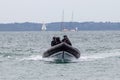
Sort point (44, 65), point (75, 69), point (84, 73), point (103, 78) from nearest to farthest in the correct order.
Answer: point (103, 78) < point (84, 73) < point (75, 69) < point (44, 65)

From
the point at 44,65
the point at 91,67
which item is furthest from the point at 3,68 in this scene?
the point at 91,67

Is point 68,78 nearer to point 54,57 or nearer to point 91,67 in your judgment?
point 91,67

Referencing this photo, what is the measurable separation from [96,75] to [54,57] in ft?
25.6

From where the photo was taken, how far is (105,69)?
3003 centimetres

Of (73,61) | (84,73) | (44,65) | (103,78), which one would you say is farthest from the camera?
(73,61)

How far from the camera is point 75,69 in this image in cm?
3002

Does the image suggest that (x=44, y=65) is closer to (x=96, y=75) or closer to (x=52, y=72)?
(x=52, y=72)

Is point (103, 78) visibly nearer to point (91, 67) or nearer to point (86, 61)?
point (91, 67)

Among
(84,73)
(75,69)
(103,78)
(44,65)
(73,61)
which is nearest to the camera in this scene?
(103,78)

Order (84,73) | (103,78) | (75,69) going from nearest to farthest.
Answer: (103,78) < (84,73) < (75,69)

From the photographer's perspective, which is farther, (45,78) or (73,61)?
(73,61)

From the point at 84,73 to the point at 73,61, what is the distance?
6522mm

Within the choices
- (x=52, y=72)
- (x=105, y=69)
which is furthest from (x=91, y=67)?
(x=52, y=72)

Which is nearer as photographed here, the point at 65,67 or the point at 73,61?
the point at 65,67
